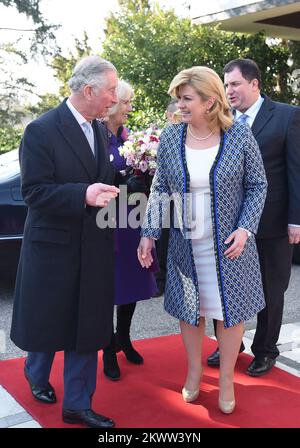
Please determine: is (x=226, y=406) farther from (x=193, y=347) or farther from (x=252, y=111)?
(x=252, y=111)

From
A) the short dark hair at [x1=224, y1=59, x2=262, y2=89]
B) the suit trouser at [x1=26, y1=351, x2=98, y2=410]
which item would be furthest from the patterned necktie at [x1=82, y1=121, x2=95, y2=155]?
the short dark hair at [x1=224, y1=59, x2=262, y2=89]

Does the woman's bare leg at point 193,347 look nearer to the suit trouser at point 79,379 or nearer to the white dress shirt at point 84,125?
the suit trouser at point 79,379

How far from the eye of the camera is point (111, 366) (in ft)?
13.0

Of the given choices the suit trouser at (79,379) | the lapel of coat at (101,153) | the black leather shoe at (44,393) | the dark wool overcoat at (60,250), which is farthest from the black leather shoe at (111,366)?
the lapel of coat at (101,153)

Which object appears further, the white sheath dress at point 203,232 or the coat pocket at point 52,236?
the white sheath dress at point 203,232

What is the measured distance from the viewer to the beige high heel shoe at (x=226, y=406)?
341 cm

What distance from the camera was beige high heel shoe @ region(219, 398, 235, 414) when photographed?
11.2 feet

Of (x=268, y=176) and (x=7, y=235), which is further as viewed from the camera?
(x=7, y=235)

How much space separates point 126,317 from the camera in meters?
4.19

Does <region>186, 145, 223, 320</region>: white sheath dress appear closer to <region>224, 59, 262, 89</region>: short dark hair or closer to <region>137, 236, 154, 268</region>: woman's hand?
<region>137, 236, 154, 268</region>: woman's hand

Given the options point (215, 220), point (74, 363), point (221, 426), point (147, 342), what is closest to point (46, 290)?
point (74, 363)

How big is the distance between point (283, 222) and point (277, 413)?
3.93 ft

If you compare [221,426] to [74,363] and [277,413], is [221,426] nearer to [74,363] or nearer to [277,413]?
[277,413]

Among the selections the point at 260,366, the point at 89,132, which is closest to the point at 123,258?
the point at 89,132
